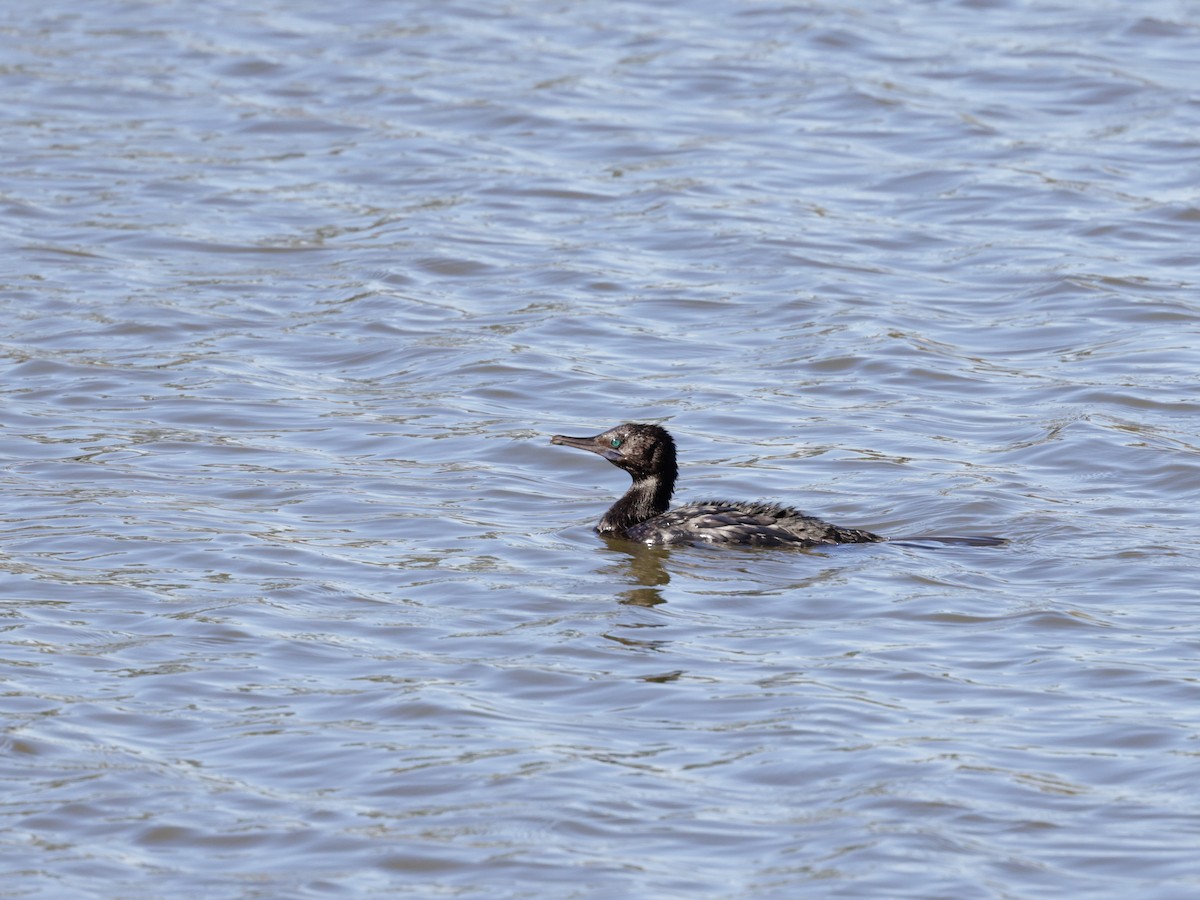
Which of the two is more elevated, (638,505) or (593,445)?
(593,445)

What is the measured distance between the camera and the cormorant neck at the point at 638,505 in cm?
1110

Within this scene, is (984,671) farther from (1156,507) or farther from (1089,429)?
(1089,429)

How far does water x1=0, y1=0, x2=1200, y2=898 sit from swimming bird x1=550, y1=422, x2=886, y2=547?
18 cm

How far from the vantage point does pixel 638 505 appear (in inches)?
443

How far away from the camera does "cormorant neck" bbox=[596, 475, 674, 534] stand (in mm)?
11102

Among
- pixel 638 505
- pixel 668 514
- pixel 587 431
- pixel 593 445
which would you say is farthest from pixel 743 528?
pixel 587 431

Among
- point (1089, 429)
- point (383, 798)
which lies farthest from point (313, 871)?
point (1089, 429)

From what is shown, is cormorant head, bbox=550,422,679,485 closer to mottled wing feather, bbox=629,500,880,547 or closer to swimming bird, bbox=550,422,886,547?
swimming bird, bbox=550,422,886,547

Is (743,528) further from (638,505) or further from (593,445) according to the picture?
(593,445)

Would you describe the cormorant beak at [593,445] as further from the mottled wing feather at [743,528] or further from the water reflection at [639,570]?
the water reflection at [639,570]

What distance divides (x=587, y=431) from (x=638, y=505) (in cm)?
143

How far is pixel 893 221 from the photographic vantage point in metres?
16.9

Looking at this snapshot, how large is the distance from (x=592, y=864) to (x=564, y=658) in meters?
2.03

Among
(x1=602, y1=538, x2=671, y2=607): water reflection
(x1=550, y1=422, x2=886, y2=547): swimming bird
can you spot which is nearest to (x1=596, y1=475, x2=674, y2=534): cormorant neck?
(x1=550, y1=422, x2=886, y2=547): swimming bird
